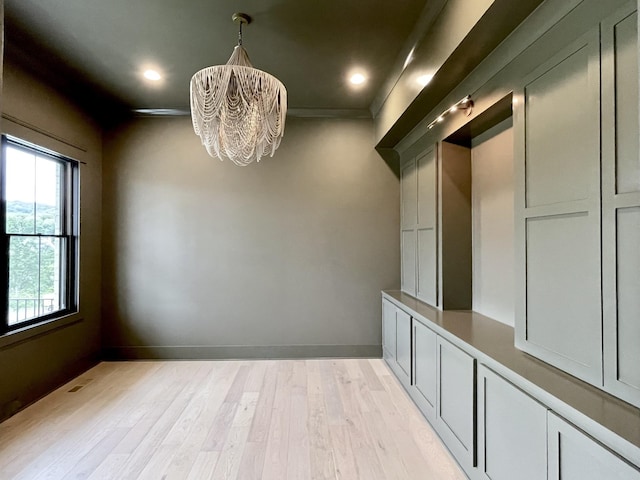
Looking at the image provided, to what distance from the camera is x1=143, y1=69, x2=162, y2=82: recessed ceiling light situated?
128 inches

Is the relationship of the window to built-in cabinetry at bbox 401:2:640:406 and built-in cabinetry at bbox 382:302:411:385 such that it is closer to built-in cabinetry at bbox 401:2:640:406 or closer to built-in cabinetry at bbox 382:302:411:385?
built-in cabinetry at bbox 382:302:411:385

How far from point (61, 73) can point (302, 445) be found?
3.74 meters

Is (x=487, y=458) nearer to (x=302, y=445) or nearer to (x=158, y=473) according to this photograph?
(x=302, y=445)

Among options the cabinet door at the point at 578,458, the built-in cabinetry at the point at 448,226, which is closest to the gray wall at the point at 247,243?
the built-in cabinetry at the point at 448,226

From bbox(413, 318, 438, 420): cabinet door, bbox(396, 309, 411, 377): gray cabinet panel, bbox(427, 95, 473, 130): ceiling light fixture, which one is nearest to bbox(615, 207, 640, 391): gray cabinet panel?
bbox(413, 318, 438, 420): cabinet door

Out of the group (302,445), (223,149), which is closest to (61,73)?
(223,149)

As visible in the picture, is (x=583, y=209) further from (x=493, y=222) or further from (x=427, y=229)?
(x=427, y=229)

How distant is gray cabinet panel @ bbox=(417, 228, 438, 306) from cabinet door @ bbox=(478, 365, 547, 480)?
131cm

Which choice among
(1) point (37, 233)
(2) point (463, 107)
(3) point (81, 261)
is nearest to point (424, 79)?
(2) point (463, 107)

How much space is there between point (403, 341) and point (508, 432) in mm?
1677

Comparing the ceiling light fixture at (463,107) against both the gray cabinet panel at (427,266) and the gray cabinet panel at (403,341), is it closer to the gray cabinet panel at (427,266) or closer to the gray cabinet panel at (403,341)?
the gray cabinet panel at (427,266)

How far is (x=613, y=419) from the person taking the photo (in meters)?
1.19

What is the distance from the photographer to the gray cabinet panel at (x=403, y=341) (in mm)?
3193

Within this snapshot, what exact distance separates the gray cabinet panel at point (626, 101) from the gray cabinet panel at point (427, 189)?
184 cm
